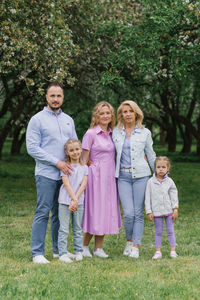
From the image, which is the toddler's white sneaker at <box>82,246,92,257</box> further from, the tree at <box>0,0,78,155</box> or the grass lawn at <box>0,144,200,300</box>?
the tree at <box>0,0,78,155</box>

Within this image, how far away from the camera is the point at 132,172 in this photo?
612 centimetres

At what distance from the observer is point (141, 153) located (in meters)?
6.22

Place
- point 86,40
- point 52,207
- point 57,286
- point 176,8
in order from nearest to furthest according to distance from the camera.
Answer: point 57,286 < point 52,207 < point 176,8 < point 86,40

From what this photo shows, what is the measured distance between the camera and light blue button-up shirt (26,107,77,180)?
5578 millimetres

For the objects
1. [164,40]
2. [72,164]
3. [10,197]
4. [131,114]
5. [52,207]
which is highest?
[164,40]

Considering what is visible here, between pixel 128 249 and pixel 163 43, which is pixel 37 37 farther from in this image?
pixel 128 249

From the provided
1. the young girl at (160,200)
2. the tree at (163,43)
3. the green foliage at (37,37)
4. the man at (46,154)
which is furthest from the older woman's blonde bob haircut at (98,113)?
the tree at (163,43)

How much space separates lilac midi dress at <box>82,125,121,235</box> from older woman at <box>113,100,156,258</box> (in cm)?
12

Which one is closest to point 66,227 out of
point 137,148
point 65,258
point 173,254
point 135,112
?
point 65,258

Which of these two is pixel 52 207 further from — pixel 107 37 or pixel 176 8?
pixel 107 37

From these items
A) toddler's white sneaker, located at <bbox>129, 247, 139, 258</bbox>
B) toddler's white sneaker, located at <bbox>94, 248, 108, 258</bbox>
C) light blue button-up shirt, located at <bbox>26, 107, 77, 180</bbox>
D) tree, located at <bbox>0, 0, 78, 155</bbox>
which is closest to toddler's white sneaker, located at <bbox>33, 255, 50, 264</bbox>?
toddler's white sneaker, located at <bbox>94, 248, 108, 258</bbox>

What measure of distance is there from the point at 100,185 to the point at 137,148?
2.38ft

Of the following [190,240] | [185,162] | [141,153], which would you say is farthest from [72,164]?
[185,162]

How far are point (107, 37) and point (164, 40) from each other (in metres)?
2.51
